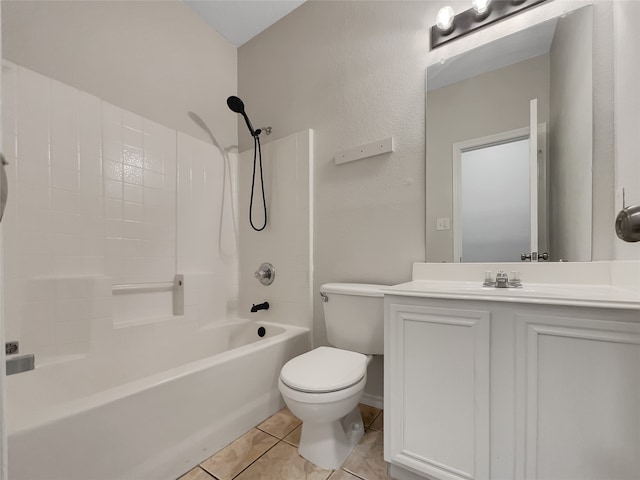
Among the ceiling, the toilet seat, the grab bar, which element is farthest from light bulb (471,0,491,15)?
the grab bar

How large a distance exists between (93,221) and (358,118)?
1.53 metres

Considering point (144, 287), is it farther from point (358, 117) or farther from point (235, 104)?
point (358, 117)

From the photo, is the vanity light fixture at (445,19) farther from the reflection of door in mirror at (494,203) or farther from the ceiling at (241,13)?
the ceiling at (241,13)

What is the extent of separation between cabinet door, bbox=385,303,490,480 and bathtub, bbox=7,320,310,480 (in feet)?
2.33

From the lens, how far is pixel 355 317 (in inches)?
60.1

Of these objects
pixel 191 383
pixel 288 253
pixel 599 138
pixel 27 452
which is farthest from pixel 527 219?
pixel 27 452

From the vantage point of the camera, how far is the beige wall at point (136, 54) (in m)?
1.42

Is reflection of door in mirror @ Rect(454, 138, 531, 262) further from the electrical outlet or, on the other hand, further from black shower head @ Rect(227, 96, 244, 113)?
black shower head @ Rect(227, 96, 244, 113)

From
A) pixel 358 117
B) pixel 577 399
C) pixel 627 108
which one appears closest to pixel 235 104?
pixel 358 117

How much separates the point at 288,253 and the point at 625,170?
1634mm

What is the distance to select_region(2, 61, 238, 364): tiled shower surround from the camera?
1341 millimetres

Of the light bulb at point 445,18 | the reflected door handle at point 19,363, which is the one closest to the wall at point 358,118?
the light bulb at point 445,18

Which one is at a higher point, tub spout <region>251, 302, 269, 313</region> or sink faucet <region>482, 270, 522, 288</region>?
sink faucet <region>482, 270, 522, 288</region>

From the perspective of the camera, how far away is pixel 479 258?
139 cm
